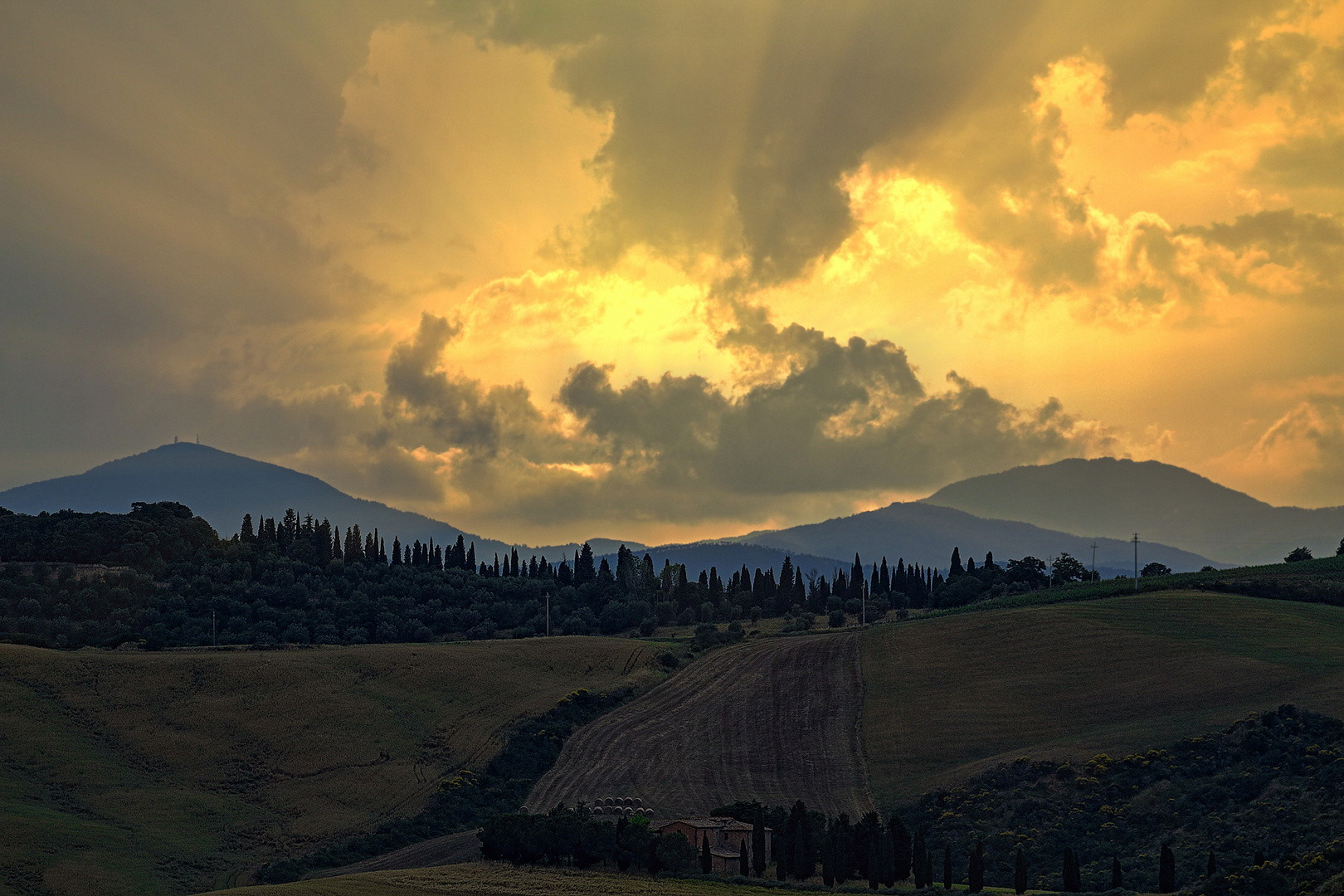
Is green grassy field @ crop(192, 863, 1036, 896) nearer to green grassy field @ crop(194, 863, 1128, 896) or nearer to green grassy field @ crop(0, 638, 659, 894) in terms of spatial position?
green grassy field @ crop(194, 863, 1128, 896)

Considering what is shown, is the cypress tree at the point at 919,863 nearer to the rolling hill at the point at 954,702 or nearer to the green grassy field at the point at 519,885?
the green grassy field at the point at 519,885

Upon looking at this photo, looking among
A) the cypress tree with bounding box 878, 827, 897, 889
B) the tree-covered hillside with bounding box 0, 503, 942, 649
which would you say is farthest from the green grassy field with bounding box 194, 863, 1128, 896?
the tree-covered hillside with bounding box 0, 503, 942, 649

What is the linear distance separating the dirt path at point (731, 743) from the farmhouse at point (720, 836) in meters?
9.42

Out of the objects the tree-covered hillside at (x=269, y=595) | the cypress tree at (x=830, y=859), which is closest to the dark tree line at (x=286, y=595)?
the tree-covered hillside at (x=269, y=595)

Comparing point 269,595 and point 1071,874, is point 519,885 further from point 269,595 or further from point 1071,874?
point 269,595

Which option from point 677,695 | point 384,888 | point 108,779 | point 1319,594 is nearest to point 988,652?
point 677,695

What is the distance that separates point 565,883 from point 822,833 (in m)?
16.2

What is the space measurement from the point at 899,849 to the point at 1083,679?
43.6 metres

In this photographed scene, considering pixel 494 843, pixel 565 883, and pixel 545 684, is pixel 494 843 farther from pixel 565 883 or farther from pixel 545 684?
pixel 545 684

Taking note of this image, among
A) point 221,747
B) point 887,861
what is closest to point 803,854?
point 887,861

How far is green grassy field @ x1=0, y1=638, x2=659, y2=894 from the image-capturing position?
6956cm

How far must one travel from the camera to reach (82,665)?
329 ft

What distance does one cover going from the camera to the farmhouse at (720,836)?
2694 inches

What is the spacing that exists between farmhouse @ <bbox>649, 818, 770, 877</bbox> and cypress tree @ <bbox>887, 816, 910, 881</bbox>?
350 inches
